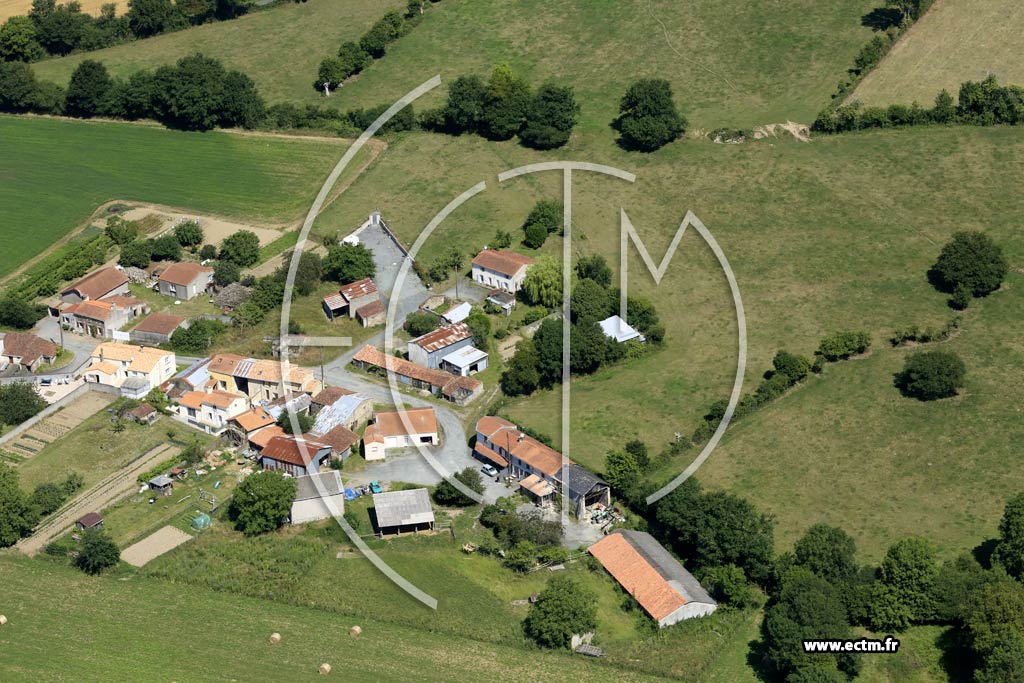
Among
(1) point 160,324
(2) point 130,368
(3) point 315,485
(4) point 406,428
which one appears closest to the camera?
(3) point 315,485

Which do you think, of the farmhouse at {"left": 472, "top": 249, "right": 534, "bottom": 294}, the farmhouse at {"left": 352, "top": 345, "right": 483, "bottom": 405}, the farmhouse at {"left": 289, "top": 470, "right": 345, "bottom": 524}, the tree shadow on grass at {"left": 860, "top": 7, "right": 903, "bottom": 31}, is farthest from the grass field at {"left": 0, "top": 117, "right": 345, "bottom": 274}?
the tree shadow on grass at {"left": 860, "top": 7, "right": 903, "bottom": 31}

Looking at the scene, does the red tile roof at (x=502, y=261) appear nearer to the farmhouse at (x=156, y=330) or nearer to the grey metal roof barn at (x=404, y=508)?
the farmhouse at (x=156, y=330)

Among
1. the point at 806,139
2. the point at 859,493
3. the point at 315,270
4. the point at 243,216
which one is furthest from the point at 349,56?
the point at 859,493

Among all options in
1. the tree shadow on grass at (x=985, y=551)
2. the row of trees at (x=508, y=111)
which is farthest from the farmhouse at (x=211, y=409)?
the tree shadow on grass at (x=985, y=551)

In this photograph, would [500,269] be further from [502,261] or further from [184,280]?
[184,280]

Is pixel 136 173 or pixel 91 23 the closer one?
pixel 136 173

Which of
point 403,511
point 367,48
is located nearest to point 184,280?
point 403,511
